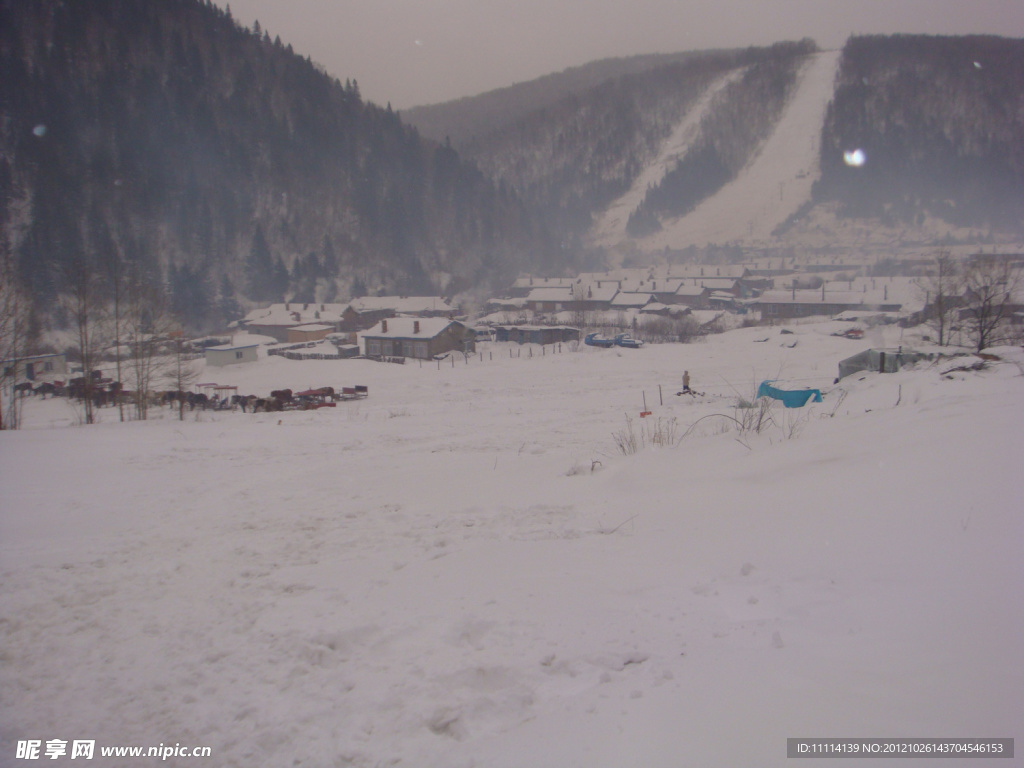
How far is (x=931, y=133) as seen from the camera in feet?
520

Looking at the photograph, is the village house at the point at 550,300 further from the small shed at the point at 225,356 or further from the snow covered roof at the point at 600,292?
the small shed at the point at 225,356

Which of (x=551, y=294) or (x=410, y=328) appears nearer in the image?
(x=410, y=328)

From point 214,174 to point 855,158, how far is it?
158m

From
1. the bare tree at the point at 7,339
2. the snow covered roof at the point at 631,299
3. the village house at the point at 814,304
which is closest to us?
the bare tree at the point at 7,339

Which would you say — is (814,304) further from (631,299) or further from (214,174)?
(214,174)

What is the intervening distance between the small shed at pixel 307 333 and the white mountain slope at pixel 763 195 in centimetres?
10937

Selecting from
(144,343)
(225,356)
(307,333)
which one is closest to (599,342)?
(225,356)

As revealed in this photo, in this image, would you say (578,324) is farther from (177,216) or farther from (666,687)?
(177,216)

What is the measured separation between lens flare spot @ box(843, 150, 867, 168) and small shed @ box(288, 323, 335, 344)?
149112 mm

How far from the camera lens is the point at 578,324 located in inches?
2425

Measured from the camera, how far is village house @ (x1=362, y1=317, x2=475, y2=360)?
4756 centimetres

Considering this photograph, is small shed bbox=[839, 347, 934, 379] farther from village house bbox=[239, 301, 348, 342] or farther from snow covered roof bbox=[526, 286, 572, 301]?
snow covered roof bbox=[526, 286, 572, 301]

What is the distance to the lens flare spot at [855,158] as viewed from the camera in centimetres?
14900

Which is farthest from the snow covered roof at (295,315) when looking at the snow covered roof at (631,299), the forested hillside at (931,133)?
the forested hillside at (931,133)
